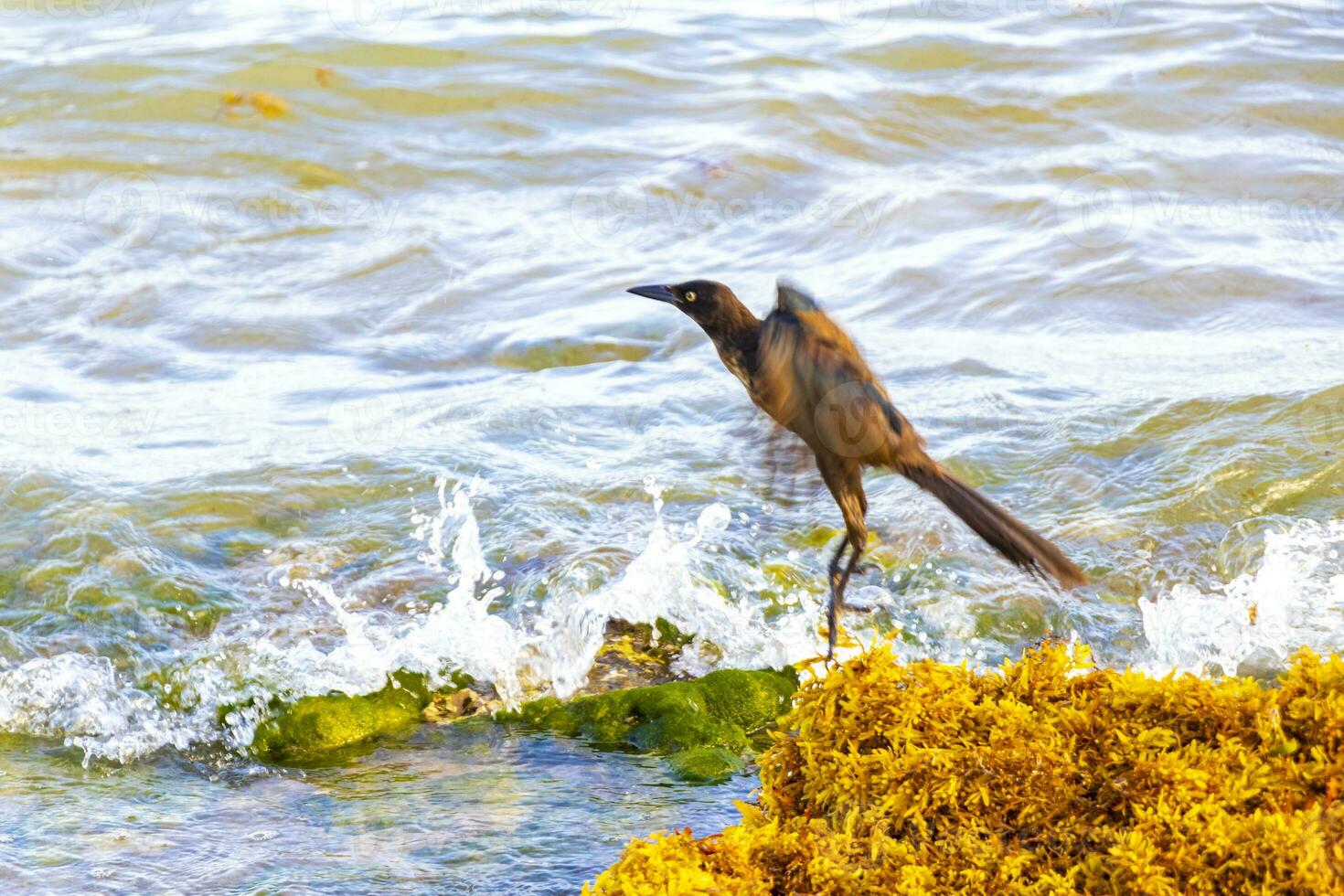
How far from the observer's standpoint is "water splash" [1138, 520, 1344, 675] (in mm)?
4641

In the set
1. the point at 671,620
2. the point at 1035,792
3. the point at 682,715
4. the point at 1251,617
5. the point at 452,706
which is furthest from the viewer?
the point at 671,620

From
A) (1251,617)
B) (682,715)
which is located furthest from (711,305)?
(1251,617)

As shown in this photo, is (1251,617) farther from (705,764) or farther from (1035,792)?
(1035,792)

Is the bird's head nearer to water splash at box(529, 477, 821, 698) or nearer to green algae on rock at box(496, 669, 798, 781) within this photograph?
green algae on rock at box(496, 669, 798, 781)

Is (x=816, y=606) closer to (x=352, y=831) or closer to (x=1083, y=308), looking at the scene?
(x=352, y=831)

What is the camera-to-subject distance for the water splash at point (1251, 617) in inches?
183

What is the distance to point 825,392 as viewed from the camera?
11.5 ft

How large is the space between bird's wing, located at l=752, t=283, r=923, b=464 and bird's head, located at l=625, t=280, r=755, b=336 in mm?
245

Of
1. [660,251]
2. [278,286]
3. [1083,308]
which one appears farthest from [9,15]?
[1083,308]

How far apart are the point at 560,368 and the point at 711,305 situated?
396 centimetres

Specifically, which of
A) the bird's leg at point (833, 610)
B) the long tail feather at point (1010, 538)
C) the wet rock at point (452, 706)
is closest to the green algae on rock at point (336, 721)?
the wet rock at point (452, 706)

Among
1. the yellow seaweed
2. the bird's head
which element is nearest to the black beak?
the bird's head

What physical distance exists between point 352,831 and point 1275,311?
6.17m

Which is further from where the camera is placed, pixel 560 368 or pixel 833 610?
pixel 560 368
